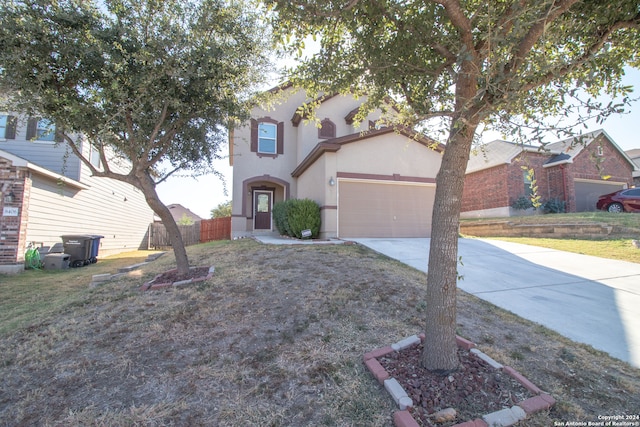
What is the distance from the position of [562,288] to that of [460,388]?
178 inches

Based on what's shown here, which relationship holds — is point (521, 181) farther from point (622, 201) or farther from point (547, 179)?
point (622, 201)

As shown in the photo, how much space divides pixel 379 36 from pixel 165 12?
4.05 m

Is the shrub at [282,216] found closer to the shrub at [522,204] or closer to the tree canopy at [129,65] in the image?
the tree canopy at [129,65]

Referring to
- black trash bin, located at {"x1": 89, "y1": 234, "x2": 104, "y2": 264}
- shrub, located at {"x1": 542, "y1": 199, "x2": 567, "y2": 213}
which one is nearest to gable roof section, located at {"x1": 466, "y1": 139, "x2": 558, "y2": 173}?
shrub, located at {"x1": 542, "y1": 199, "x2": 567, "y2": 213}

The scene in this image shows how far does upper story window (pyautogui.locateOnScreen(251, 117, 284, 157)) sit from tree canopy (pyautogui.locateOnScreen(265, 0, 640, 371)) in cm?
1050

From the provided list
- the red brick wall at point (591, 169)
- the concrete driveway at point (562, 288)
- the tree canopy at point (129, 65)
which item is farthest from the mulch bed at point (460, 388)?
the red brick wall at point (591, 169)

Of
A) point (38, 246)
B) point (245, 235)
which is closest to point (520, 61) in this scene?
point (245, 235)

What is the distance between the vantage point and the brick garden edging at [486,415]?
7.29ft

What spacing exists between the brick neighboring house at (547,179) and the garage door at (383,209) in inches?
297

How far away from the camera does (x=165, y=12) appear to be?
552cm

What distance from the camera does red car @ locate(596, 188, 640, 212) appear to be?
14422 mm

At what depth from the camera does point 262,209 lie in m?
15.5

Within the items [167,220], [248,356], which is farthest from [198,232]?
[248,356]

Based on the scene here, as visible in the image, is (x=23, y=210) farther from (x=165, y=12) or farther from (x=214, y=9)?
(x=214, y=9)
